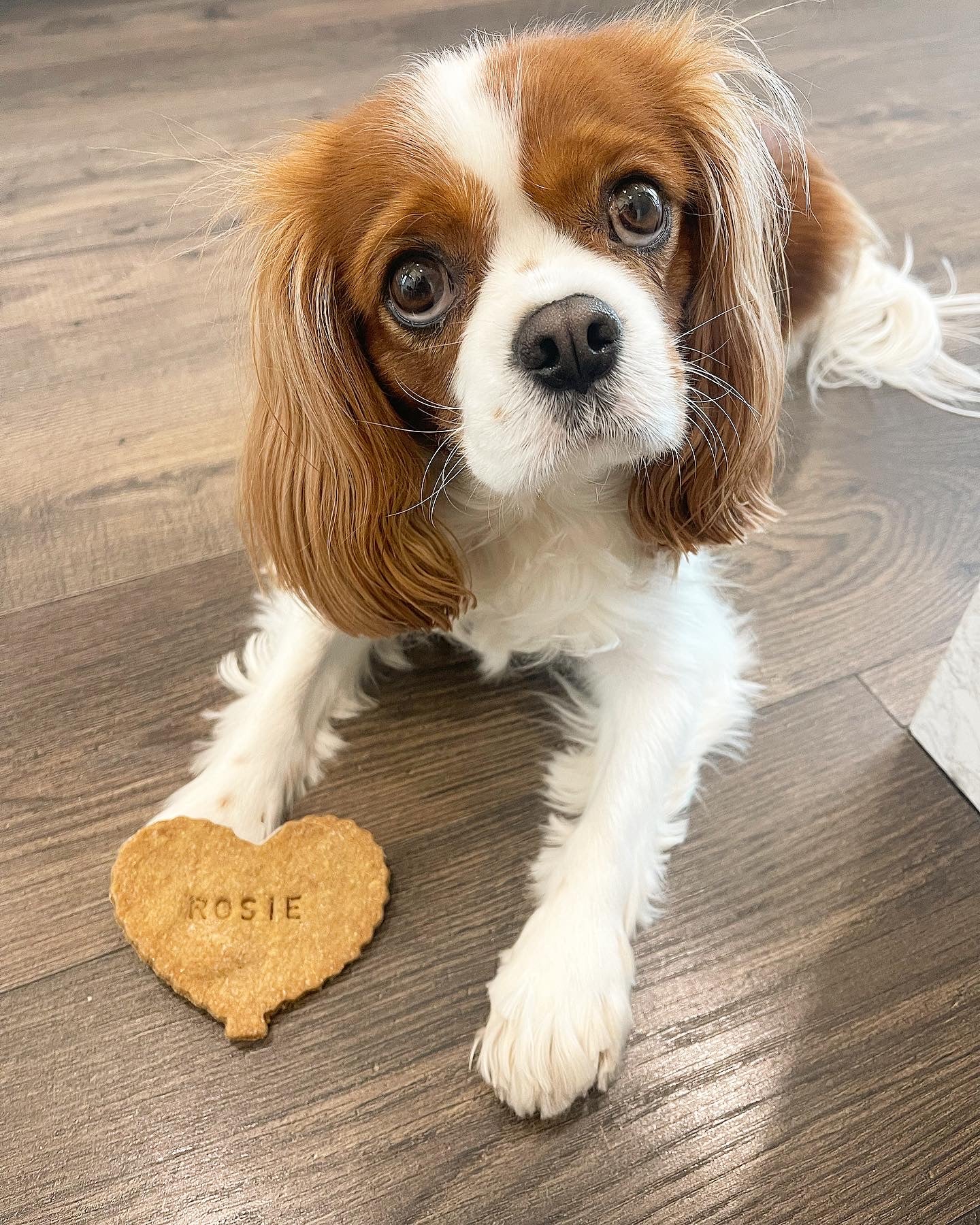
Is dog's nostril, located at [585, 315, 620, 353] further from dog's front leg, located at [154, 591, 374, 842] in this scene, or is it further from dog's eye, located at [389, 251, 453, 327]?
dog's front leg, located at [154, 591, 374, 842]

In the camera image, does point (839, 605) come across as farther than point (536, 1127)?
Yes

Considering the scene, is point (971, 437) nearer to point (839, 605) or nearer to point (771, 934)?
point (839, 605)

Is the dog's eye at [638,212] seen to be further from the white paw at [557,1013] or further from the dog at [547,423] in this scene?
the white paw at [557,1013]

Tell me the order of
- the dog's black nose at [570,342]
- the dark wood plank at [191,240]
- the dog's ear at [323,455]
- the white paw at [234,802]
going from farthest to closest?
the dark wood plank at [191,240]
the white paw at [234,802]
the dog's ear at [323,455]
the dog's black nose at [570,342]

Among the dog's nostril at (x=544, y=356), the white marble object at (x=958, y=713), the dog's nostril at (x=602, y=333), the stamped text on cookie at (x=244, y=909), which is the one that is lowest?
the stamped text on cookie at (x=244, y=909)

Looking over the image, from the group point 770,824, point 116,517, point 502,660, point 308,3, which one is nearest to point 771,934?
point 770,824

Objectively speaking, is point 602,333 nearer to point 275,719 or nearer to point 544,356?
point 544,356

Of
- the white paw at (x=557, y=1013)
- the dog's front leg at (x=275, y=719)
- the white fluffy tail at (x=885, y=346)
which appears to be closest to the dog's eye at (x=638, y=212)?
the dog's front leg at (x=275, y=719)
